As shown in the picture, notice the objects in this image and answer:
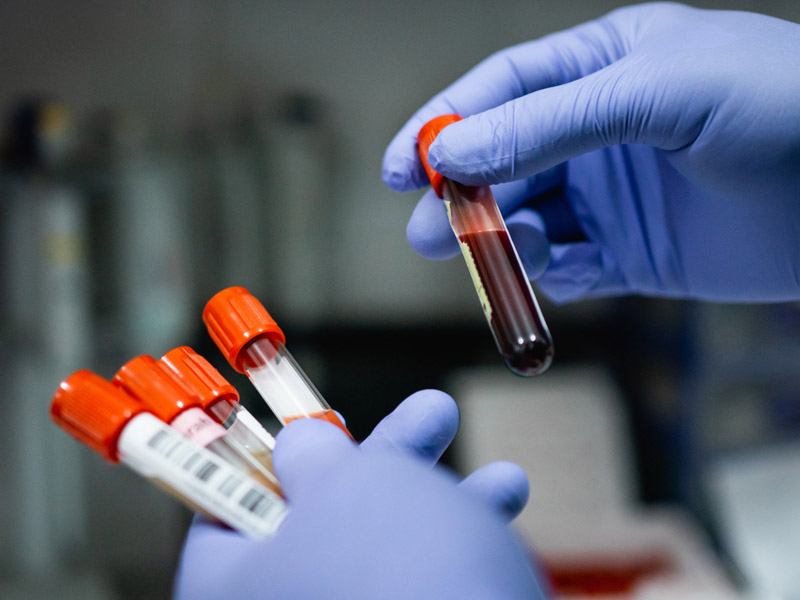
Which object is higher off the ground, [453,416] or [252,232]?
[453,416]

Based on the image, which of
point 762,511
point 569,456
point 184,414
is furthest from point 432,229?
point 762,511

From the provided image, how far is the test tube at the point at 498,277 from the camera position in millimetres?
441

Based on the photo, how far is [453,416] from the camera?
51 centimetres

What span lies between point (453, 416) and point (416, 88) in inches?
52.8

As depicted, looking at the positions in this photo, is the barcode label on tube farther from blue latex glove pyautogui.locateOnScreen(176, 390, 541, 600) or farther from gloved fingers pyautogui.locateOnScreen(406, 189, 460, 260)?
gloved fingers pyautogui.locateOnScreen(406, 189, 460, 260)

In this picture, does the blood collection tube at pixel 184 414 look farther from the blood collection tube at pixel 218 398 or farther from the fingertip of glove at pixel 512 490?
the fingertip of glove at pixel 512 490

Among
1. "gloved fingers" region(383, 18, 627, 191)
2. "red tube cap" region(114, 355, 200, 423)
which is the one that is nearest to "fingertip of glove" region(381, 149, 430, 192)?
"gloved fingers" region(383, 18, 627, 191)

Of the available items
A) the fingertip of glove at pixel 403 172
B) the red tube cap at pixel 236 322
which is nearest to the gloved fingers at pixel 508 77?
the fingertip of glove at pixel 403 172

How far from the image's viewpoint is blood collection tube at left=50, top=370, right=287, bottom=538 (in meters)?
0.43

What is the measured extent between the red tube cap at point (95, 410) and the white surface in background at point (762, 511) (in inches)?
53.1

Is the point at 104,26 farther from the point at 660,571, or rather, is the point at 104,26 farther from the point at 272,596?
the point at 660,571

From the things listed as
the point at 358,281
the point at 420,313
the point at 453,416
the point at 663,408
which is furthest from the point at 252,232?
the point at 453,416

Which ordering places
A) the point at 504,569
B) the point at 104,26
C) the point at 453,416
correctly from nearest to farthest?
the point at 504,569
the point at 453,416
the point at 104,26

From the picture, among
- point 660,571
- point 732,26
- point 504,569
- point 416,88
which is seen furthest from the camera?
point 416,88
